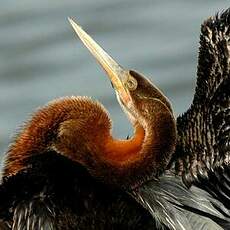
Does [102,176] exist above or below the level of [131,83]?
below

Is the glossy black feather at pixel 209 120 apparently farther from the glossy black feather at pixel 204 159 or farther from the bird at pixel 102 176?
the bird at pixel 102 176

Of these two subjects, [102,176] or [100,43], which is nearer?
[102,176]

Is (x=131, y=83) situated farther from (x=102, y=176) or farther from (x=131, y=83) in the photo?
(x=102, y=176)

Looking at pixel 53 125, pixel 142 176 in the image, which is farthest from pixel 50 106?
pixel 142 176

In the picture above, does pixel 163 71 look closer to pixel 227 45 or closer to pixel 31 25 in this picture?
pixel 31 25

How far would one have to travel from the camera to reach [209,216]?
21.4 ft

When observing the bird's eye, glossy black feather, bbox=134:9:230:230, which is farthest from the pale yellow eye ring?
glossy black feather, bbox=134:9:230:230

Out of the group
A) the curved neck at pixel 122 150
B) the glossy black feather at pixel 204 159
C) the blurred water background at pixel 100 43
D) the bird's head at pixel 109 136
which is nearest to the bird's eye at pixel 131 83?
the bird's head at pixel 109 136

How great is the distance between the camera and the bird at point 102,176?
21.1 feet

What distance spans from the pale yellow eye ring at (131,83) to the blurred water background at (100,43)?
3.35 metres

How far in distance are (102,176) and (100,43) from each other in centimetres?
504

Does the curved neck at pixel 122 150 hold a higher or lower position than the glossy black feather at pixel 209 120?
lower

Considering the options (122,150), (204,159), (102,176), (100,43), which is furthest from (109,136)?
(100,43)

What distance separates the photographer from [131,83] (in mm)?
6848
